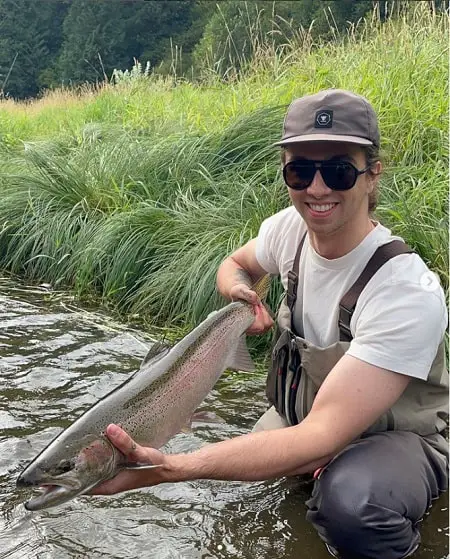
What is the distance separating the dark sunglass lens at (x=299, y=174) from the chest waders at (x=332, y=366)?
0.38 meters

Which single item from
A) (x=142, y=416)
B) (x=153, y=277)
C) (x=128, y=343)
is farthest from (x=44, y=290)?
(x=142, y=416)

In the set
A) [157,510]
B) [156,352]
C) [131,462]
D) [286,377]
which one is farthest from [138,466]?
[286,377]

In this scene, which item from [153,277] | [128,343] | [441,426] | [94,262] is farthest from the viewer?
[94,262]

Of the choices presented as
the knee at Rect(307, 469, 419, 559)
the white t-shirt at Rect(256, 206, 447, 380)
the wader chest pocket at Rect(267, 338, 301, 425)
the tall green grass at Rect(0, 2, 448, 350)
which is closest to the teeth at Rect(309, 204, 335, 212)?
the white t-shirt at Rect(256, 206, 447, 380)

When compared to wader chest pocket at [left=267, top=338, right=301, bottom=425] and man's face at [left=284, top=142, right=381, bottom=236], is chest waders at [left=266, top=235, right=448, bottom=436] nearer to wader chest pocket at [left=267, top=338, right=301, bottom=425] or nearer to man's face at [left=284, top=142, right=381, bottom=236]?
wader chest pocket at [left=267, top=338, right=301, bottom=425]

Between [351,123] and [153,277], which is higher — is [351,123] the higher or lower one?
the higher one

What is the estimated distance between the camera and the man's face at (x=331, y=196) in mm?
2643

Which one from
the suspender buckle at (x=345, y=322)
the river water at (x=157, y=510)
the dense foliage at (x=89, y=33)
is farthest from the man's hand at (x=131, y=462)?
the dense foliage at (x=89, y=33)

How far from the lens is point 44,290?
660cm

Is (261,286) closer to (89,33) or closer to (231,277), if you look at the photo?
(231,277)

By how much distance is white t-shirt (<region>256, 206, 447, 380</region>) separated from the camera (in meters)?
2.45

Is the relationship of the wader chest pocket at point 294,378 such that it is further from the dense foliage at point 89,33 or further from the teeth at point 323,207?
the dense foliage at point 89,33

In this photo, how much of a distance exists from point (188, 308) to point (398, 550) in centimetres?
290

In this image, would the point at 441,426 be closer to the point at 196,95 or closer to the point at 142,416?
the point at 142,416
